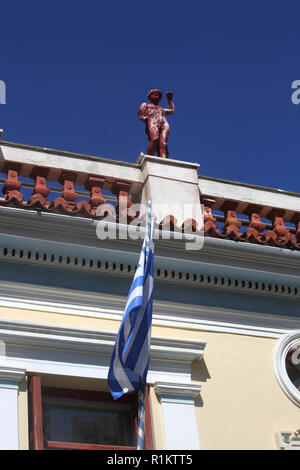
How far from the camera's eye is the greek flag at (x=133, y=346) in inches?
332

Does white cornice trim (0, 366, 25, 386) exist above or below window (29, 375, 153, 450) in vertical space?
above

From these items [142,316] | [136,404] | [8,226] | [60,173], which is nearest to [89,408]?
[136,404]

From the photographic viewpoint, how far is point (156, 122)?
1162 centimetres

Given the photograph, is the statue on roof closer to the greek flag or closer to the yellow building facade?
the yellow building facade

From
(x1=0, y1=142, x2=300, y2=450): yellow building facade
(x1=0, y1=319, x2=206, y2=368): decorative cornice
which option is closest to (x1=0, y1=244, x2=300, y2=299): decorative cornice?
(x1=0, y1=142, x2=300, y2=450): yellow building facade

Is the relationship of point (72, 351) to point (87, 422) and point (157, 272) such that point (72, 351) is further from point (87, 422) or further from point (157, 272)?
point (157, 272)

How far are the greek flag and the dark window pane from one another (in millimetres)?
769

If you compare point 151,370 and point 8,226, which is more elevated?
point 8,226

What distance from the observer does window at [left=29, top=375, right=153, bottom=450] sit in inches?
346

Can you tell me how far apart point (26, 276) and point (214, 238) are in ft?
6.42

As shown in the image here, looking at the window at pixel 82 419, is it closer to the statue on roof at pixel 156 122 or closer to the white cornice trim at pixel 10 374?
the white cornice trim at pixel 10 374

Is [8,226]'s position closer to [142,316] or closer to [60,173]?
[60,173]

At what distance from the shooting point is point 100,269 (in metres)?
9.98
